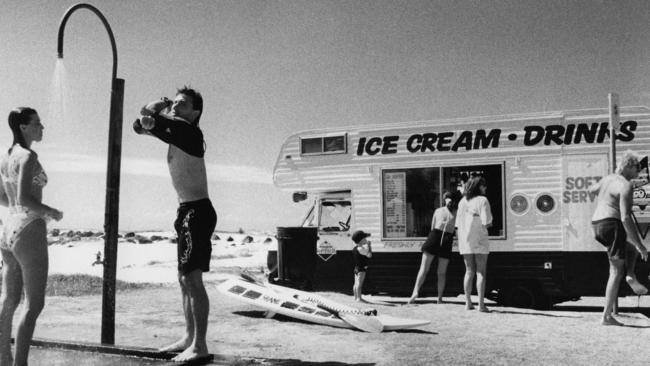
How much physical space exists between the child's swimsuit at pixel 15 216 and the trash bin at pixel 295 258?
602 cm

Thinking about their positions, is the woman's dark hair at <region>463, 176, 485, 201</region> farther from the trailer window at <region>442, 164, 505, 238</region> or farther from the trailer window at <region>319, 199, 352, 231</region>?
the trailer window at <region>319, 199, 352, 231</region>

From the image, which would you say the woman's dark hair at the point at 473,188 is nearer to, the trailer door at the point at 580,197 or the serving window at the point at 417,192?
the serving window at the point at 417,192

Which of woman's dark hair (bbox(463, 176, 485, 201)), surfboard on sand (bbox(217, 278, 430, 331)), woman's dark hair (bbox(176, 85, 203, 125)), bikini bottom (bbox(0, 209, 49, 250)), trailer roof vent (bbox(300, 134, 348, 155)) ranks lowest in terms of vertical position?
surfboard on sand (bbox(217, 278, 430, 331))

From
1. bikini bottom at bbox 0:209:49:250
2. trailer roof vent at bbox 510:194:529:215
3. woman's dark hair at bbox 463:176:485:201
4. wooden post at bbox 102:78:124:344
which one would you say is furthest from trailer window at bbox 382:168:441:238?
bikini bottom at bbox 0:209:49:250

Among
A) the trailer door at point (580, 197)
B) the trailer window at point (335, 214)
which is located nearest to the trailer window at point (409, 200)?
the trailer window at point (335, 214)

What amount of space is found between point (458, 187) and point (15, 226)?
7.44m

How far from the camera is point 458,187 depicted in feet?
33.7

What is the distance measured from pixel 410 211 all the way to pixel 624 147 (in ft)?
11.6

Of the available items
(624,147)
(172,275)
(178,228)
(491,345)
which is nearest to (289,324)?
(491,345)

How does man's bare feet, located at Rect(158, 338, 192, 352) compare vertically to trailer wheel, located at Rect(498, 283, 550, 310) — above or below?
above

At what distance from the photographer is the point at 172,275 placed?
17.1m

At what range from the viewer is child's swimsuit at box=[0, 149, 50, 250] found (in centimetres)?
429

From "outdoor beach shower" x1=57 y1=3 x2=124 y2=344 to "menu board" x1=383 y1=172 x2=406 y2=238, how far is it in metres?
5.77

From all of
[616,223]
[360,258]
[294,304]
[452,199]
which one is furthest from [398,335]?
[452,199]
